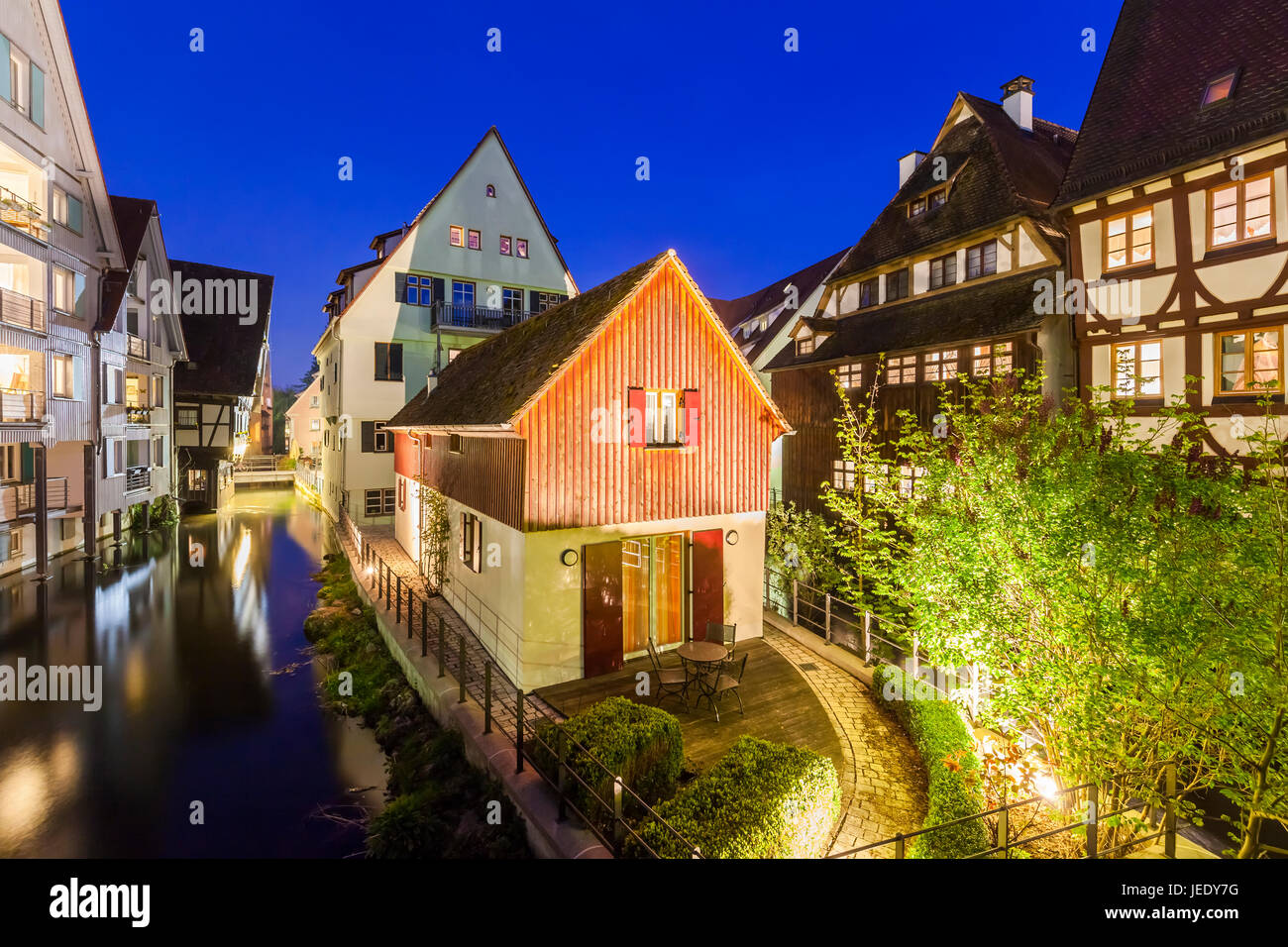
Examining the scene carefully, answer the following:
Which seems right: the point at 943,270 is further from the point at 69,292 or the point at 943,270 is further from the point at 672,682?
the point at 69,292

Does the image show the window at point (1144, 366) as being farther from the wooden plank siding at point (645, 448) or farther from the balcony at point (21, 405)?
the balcony at point (21, 405)

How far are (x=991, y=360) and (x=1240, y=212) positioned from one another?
18.7 feet

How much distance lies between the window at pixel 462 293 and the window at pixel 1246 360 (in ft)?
80.8

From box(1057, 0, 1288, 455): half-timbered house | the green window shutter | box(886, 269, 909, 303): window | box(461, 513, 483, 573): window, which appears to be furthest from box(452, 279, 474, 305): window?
box(1057, 0, 1288, 455): half-timbered house

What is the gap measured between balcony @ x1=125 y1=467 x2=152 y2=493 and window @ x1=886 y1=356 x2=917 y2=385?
97.2 ft

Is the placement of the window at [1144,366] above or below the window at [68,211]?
below

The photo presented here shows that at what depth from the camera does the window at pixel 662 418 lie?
10656 mm

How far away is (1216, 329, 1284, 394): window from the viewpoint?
38.0 ft

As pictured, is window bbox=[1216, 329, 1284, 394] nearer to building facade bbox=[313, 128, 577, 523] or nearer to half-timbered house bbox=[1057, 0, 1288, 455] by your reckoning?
half-timbered house bbox=[1057, 0, 1288, 455]

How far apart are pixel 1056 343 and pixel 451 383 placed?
17212 mm

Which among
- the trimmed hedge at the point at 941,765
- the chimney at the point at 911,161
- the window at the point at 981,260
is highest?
the chimney at the point at 911,161

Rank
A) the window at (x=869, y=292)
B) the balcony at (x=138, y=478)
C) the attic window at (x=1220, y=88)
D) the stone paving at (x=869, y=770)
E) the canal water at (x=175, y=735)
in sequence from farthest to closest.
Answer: the balcony at (x=138, y=478)
the window at (x=869, y=292)
the attic window at (x=1220, y=88)
the canal water at (x=175, y=735)
the stone paving at (x=869, y=770)

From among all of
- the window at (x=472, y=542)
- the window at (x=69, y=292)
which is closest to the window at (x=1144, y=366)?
the window at (x=472, y=542)
